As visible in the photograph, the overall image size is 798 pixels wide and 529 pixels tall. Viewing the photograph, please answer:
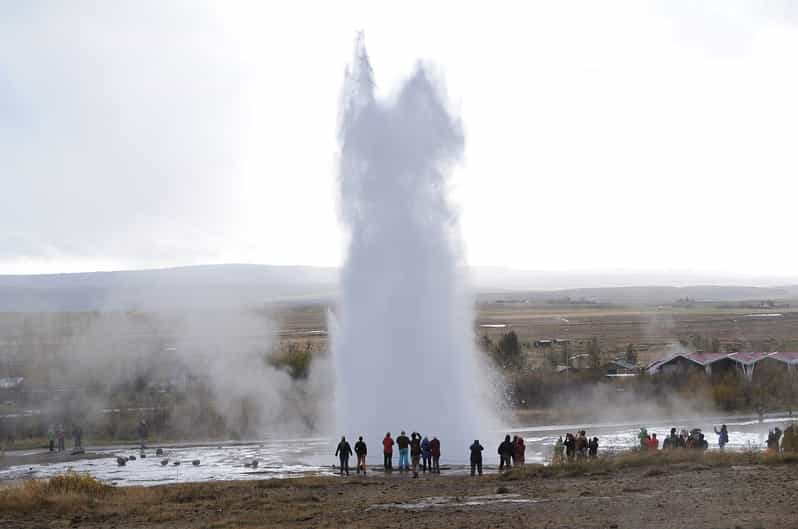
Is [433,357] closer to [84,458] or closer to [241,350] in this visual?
[84,458]

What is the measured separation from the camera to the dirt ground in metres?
12.9

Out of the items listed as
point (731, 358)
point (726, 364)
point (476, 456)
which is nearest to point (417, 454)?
point (476, 456)

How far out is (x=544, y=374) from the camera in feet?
135

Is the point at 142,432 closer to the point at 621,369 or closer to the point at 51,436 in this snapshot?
the point at 51,436

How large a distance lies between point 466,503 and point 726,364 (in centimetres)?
2939

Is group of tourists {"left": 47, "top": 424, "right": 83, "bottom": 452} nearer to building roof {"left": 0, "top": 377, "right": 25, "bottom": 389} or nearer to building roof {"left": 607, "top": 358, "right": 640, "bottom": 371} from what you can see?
building roof {"left": 0, "top": 377, "right": 25, "bottom": 389}

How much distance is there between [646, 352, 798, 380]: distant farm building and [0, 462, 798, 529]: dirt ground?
2399 cm

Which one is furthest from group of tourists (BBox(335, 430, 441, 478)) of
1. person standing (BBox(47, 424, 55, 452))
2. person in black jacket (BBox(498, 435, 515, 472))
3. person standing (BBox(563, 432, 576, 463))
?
person standing (BBox(47, 424, 55, 452))

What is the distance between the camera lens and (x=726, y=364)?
41469 millimetres

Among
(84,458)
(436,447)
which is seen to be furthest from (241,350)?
(436,447)

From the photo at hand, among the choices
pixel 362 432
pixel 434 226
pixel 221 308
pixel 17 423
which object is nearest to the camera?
pixel 362 432

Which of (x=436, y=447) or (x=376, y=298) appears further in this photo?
(x=376, y=298)

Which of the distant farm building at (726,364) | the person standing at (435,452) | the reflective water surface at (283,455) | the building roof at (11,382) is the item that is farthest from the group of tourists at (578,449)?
the building roof at (11,382)

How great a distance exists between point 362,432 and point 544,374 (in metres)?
20.4
